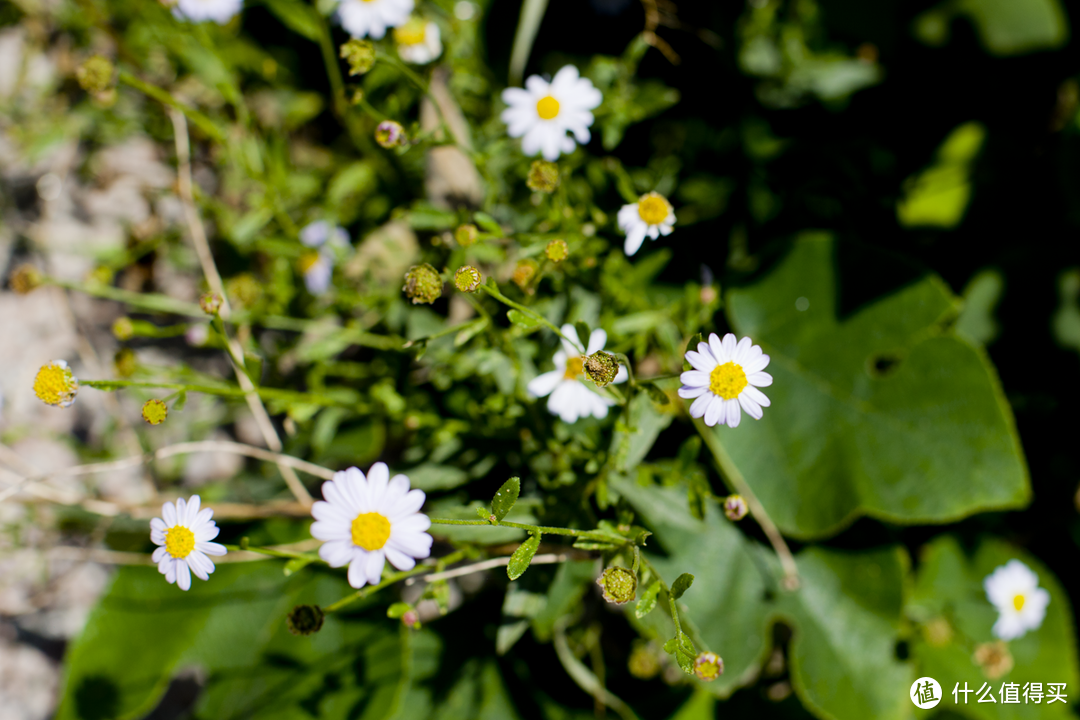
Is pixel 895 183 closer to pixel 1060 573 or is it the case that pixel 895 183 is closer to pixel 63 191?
→ pixel 1060 573

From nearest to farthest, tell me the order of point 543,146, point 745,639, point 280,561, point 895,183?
point 543,146, point 745,639, point 280,561, point 895,183

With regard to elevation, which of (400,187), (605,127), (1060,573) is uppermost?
(605,127)

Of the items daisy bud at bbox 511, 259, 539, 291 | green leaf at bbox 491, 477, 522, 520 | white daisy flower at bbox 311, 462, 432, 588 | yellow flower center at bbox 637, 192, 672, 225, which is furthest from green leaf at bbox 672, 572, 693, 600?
yellow flower center at bbox 637, 192, 672, 225

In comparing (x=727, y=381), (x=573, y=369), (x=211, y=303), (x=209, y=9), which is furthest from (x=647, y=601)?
(x=209, y=9)

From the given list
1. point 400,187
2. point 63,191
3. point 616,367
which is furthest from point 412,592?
point 63,191

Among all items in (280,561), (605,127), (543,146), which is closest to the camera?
(543,146)

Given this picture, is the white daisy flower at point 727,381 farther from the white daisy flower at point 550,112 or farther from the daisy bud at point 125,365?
the daisy bud at point 125,365
